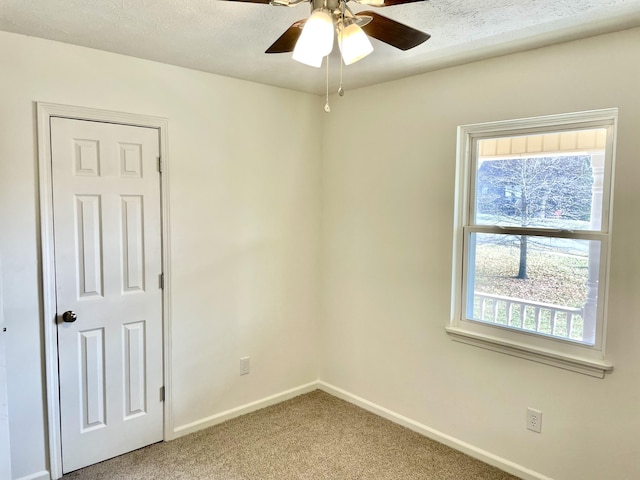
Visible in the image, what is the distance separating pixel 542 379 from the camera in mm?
2350

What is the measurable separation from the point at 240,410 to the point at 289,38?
2.56 m

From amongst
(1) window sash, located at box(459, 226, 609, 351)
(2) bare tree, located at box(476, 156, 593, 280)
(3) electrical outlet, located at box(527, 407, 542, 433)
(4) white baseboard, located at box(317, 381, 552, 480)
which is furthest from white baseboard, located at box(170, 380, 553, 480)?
(2) bare tree, located at box(476, 156, 593, 280)

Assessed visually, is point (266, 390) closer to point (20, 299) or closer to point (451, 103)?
point (20, 299)

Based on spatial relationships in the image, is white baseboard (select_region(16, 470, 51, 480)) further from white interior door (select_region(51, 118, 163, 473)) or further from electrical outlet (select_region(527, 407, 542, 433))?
electrical outlet (select_region(527, 407, 542, 433))

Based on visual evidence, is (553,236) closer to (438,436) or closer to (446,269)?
(446,269)

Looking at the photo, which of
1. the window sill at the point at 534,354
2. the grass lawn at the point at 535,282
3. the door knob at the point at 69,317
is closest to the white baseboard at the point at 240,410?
the door knob at the point at 69,317

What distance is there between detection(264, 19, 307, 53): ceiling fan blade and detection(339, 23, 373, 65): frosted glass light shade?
0.16 meters

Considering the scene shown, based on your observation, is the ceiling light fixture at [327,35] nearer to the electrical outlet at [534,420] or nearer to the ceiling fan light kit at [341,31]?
the ceiling fan light kit at [341,31]

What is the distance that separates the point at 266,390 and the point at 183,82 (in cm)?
229

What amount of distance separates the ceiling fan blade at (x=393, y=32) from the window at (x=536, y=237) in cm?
107

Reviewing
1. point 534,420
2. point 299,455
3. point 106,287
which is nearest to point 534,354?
point 534,420

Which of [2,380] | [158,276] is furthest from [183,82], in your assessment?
[2,380]

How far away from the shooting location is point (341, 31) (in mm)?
1542

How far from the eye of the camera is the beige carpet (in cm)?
245
